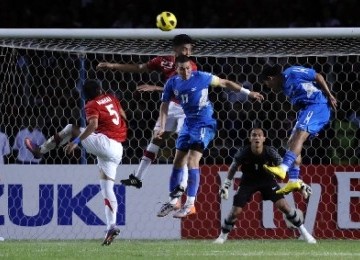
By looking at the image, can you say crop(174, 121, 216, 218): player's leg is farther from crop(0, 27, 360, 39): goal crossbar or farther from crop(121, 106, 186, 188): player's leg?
crop(0, 27, 360, 39): goal crossbar

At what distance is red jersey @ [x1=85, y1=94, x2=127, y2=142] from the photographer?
12.9m

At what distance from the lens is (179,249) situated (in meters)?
12.2

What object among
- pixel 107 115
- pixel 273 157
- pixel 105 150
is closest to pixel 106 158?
pixel 105 150

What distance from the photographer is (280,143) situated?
598 inches

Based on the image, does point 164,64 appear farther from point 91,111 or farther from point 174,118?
point 91,111

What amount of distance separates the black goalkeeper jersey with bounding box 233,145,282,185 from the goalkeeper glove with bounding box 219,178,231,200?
0.66 feet

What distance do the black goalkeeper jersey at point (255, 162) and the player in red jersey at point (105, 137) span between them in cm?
137

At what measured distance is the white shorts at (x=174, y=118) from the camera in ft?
44.7

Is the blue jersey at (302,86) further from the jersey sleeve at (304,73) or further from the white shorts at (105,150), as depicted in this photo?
the white shorts at (105,150)

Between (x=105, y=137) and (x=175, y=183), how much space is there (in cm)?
91
